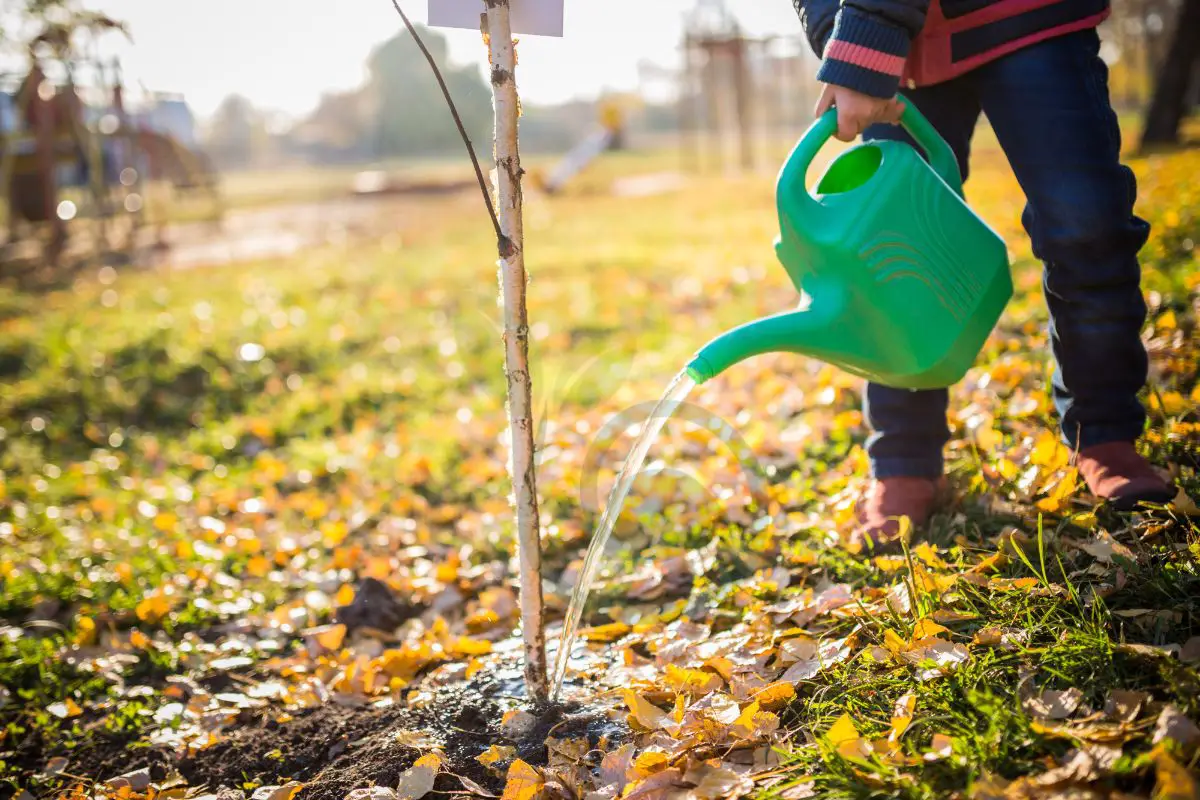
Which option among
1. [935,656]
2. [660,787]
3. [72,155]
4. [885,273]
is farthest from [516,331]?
[72,155]

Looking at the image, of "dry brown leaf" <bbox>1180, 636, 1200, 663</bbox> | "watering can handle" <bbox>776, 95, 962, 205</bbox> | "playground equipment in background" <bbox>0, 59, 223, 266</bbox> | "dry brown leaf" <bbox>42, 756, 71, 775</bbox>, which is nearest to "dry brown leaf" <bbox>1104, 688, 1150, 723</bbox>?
"dry brown leaf" <bbox>1180, 636, 1200, 663</bbox>

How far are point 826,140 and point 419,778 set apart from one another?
1331 mm

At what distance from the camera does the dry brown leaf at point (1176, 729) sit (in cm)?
109

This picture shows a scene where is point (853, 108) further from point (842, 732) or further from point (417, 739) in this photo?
point (417, 739)

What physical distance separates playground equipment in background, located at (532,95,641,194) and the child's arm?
1364 cm

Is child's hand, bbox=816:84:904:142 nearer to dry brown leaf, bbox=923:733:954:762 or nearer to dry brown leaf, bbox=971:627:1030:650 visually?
dry brown leaf, bbox=971:627:1030:650

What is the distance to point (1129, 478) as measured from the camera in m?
1.72

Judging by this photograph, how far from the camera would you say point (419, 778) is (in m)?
1.46

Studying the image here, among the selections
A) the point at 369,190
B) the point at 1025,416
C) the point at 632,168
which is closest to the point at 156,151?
the point at 369,190

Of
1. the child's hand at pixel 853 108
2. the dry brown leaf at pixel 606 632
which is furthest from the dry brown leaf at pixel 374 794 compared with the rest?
the child's hand at pixel 853 108

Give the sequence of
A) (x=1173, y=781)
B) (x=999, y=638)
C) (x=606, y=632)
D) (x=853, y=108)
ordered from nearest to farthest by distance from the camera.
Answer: (x=1173, y=781), (x=999, y=638), (x=853, y=108), (x=606, y=632)

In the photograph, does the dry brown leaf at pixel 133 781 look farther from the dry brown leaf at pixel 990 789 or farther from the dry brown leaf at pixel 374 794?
the dry brown leaf at pixel 990 789

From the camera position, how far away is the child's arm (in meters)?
1.59

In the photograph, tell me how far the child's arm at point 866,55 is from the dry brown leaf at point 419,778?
1.33m
